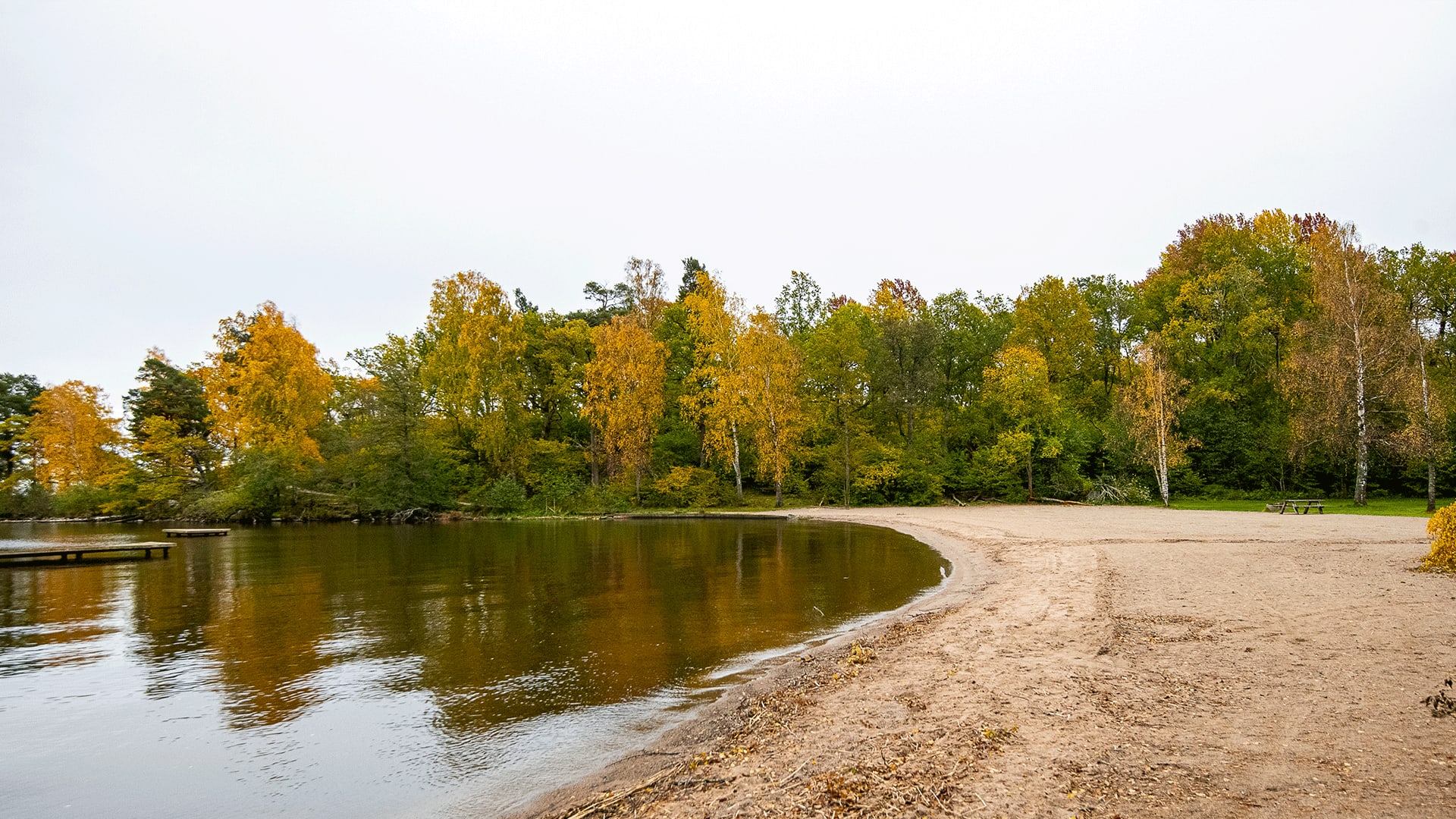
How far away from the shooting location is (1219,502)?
1261 inches

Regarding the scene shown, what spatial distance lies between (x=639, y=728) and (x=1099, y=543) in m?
14.8

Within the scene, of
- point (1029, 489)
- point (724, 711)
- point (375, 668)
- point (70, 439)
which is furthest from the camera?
point (70, 439)

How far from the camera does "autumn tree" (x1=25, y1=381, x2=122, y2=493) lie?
45.0 m

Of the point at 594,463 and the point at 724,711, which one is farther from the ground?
the point at 594,463

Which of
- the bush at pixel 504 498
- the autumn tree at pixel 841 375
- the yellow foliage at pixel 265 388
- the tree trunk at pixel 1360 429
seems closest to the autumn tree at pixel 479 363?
the bush at pixel 504 498

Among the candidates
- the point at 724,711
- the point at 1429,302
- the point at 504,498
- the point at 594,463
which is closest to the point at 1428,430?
the point at 1429,302

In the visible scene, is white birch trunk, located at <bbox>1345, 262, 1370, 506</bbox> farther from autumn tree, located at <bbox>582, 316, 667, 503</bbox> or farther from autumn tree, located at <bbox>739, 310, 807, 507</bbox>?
autumn tree, located at <bbox>582, 316, 667, 503</bbox>

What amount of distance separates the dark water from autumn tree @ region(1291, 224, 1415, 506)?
21866 millimetres

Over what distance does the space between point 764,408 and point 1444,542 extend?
27.4 metres

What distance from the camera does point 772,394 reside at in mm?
36594

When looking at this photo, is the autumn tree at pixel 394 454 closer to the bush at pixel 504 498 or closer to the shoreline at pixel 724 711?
the bush at pixel 504 498

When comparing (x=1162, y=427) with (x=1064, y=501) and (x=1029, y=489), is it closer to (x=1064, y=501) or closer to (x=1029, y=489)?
(x=1064, y=501)

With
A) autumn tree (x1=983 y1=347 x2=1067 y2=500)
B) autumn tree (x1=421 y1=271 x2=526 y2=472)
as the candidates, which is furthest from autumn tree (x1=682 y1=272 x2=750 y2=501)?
autumn tree (x1=983 y1=347 x2=1067 y2=500)

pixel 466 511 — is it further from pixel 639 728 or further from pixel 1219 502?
pixel 1219 502
